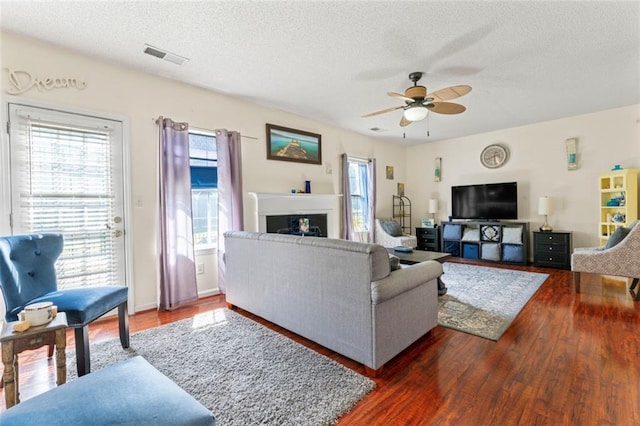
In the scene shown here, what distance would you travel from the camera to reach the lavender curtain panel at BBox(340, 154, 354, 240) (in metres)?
5.50

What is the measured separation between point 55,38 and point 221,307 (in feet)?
9.77

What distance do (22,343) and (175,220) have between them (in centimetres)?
200

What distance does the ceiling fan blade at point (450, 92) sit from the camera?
2.72 m

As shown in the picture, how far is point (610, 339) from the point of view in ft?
7.73

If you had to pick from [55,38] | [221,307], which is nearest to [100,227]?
[221,307]

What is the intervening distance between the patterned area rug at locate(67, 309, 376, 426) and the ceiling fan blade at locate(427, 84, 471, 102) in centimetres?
264

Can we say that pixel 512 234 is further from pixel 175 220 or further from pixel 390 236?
pixel 175 220

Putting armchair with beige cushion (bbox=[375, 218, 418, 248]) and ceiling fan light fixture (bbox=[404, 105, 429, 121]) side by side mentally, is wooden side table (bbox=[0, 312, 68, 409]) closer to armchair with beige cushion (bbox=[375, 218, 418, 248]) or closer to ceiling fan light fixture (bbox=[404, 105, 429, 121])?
ceiling fan light fixture (bbox=[404, 105, 429, 121])

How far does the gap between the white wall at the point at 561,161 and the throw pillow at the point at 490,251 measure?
87cm

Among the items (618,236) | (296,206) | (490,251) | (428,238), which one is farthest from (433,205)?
(296,206)

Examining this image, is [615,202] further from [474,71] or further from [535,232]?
[474,71]

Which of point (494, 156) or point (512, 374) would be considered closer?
point (512, 374)

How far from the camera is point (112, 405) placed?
3.14 feet

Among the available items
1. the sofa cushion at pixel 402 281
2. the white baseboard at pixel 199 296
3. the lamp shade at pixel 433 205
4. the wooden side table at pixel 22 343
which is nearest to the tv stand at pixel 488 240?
the lamp shade at pixel 433 205
